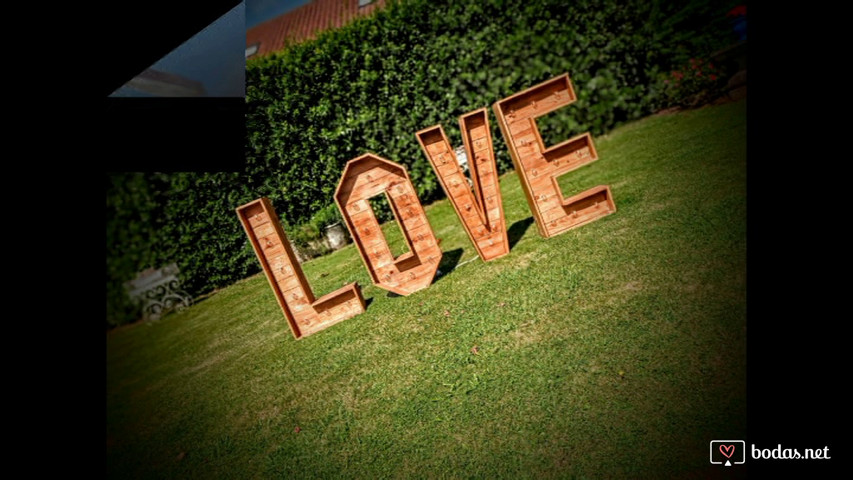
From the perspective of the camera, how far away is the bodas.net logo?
174 cm

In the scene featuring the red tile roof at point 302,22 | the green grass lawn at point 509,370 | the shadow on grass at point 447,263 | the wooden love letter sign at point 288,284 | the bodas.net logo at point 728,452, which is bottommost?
the bodas.net logo at point 728,452

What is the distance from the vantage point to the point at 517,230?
5227 mm

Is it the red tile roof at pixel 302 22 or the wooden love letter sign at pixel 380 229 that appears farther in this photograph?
the red tile roof at pixel 302 22

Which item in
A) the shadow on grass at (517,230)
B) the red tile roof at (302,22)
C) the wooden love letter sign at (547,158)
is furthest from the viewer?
the red tile roof at (302,22)

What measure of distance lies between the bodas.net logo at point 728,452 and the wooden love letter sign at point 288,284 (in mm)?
3445

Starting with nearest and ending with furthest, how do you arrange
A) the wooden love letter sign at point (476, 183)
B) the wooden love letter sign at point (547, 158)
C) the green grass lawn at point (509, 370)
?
1. the green grass lawn at point (509, 370)
2. the wooden love letter sign at point (547, 158)
3. the wooden love letter sign at point (476, 183)

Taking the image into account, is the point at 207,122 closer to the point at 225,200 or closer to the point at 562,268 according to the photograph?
the point at 562,268

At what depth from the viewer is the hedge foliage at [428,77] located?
301 inches

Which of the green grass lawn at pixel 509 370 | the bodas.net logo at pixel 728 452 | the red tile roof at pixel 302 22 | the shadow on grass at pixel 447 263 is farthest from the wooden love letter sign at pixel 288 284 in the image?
the red tile roof at pixel 302 22

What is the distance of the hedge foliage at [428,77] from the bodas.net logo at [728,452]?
23.0 feet

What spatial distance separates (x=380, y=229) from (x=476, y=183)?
1.26m

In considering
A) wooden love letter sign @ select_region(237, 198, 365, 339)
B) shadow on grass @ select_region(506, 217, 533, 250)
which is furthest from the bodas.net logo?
wooden love letter sign @ select_region(237, 198, 365, 339)

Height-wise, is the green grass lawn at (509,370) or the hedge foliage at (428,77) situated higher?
the hedge foliage at (428,77)

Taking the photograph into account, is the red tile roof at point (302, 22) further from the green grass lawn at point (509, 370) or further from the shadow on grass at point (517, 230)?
the green grass lawn at point (509, 370)
